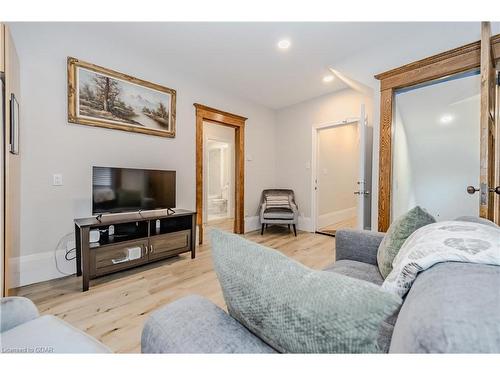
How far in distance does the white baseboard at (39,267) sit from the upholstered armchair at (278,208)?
2.75 m

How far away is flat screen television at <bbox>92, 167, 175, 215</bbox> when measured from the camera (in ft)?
7.54

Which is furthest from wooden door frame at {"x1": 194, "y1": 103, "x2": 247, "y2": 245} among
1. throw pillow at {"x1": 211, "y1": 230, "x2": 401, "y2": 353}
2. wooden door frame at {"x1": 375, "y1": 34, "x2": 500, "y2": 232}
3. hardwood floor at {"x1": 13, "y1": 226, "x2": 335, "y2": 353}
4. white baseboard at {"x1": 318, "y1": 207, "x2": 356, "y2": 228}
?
throw pillow at {"x1": 211, "y1": 230, "x2": 401, "y2": 353}

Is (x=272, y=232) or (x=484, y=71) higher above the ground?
(x=484, y=71)

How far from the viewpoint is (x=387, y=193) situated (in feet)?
8.49

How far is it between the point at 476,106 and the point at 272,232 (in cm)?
316

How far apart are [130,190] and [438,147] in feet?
10.6

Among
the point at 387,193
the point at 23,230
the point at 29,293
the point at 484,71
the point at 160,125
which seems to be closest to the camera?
the point at 484,71

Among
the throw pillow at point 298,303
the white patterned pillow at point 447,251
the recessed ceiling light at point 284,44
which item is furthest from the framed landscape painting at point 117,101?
the white patterned pillow at point 447,251

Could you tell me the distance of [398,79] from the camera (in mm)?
2506

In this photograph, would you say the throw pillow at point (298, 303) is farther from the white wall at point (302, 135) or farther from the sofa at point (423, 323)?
the white wall at point (302, 135)

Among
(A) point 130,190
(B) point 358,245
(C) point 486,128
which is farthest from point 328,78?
(A) point 130,190
